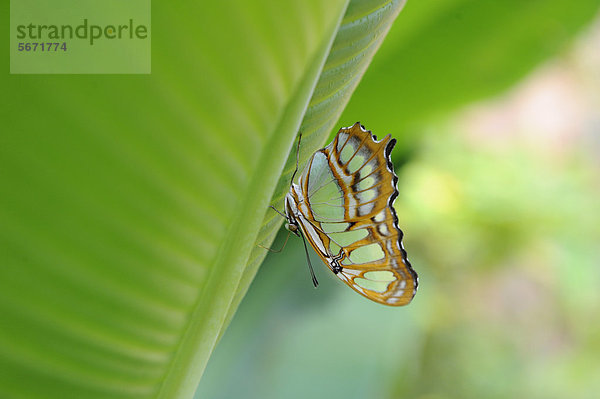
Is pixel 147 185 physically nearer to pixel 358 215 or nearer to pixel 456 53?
pixel 358 215

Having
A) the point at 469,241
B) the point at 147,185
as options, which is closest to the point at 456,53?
the point at 147,185

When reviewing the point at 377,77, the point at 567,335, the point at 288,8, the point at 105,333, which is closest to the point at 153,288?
the point at 105,333

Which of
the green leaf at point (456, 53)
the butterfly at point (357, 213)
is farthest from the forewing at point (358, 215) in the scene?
the green leaf at point (456, 53)

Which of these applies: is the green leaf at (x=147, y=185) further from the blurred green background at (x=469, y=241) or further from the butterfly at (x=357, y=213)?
the blurred green background at (x=469, y=241)

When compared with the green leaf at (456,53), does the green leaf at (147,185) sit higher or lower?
lower

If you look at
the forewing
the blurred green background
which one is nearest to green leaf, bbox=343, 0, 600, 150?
the blurred green background

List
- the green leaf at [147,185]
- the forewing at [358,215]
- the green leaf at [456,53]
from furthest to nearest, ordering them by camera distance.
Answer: the green leaf at [456,53], the forewing at [358,215], the green leaf at [147,185]
